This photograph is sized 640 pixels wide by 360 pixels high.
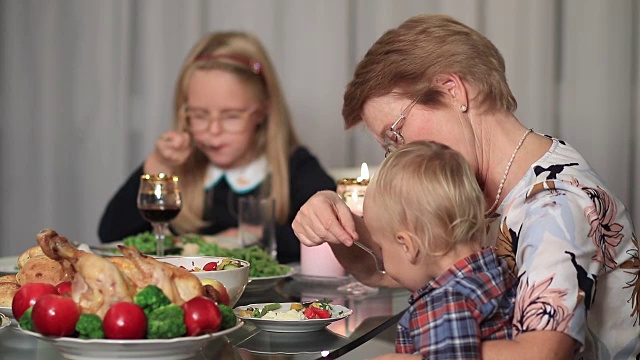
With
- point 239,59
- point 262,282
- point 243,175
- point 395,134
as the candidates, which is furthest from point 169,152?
point 395,134

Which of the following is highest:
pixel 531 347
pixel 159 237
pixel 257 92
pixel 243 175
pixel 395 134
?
pixel 395 134

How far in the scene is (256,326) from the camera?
1.47 meters

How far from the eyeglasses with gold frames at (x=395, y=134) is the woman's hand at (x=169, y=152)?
162 centimetres

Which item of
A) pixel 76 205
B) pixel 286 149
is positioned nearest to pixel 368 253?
pixel 286 149

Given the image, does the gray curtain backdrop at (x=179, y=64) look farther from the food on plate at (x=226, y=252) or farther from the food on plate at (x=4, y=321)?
the food on plate at (x=4, y=321)

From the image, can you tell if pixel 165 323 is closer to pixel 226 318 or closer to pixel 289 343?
pixel 226 318

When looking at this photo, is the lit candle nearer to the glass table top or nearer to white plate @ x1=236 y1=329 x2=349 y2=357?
the glass table top

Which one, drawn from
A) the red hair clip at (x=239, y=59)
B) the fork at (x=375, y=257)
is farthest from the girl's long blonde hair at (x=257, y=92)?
the fork at (x=375, y=257)

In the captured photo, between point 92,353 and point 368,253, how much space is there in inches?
32.2

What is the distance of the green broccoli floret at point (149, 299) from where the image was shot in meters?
1.11

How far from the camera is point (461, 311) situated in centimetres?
120

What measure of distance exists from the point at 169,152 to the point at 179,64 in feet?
3.91

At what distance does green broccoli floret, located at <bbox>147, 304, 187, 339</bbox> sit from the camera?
1.09 m

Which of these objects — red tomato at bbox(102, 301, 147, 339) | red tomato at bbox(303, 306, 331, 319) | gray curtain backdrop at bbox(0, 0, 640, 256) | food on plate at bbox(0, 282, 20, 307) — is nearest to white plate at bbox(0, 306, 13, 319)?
food on plate at bbox(0, 282, 20, 307)
